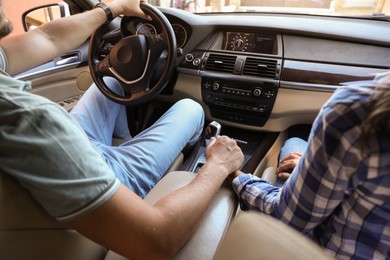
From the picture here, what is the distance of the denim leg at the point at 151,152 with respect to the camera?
0.97m

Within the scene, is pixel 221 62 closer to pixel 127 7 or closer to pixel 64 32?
pixel 127 7

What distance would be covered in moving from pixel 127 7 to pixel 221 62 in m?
0.52

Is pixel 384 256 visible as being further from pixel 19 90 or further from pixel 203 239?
pixel 19 90

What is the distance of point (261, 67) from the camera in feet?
4.69

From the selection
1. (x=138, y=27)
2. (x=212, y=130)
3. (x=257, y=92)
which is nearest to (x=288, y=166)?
(x=212, y=130)

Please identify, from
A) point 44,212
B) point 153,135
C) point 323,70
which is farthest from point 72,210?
point 323,70

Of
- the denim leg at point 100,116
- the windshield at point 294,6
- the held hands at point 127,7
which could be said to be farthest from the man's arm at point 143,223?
the windshield at point 294,6

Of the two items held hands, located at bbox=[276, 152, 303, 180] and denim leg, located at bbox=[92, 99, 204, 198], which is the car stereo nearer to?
denim leg, located at bbox=[92, 99, 204, 198]

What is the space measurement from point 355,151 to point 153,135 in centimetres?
75

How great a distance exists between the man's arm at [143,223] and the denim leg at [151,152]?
24cm

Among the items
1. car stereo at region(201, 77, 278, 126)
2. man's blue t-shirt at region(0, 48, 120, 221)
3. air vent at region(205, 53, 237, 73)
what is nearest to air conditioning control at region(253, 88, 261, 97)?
car stereo at region(201, 77, 278, 126)

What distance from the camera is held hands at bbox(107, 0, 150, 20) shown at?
1.22 metres

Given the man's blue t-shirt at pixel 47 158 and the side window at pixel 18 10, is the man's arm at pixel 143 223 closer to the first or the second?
the man's blue t-shirt at pixel 47 158

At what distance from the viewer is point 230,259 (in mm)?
400
